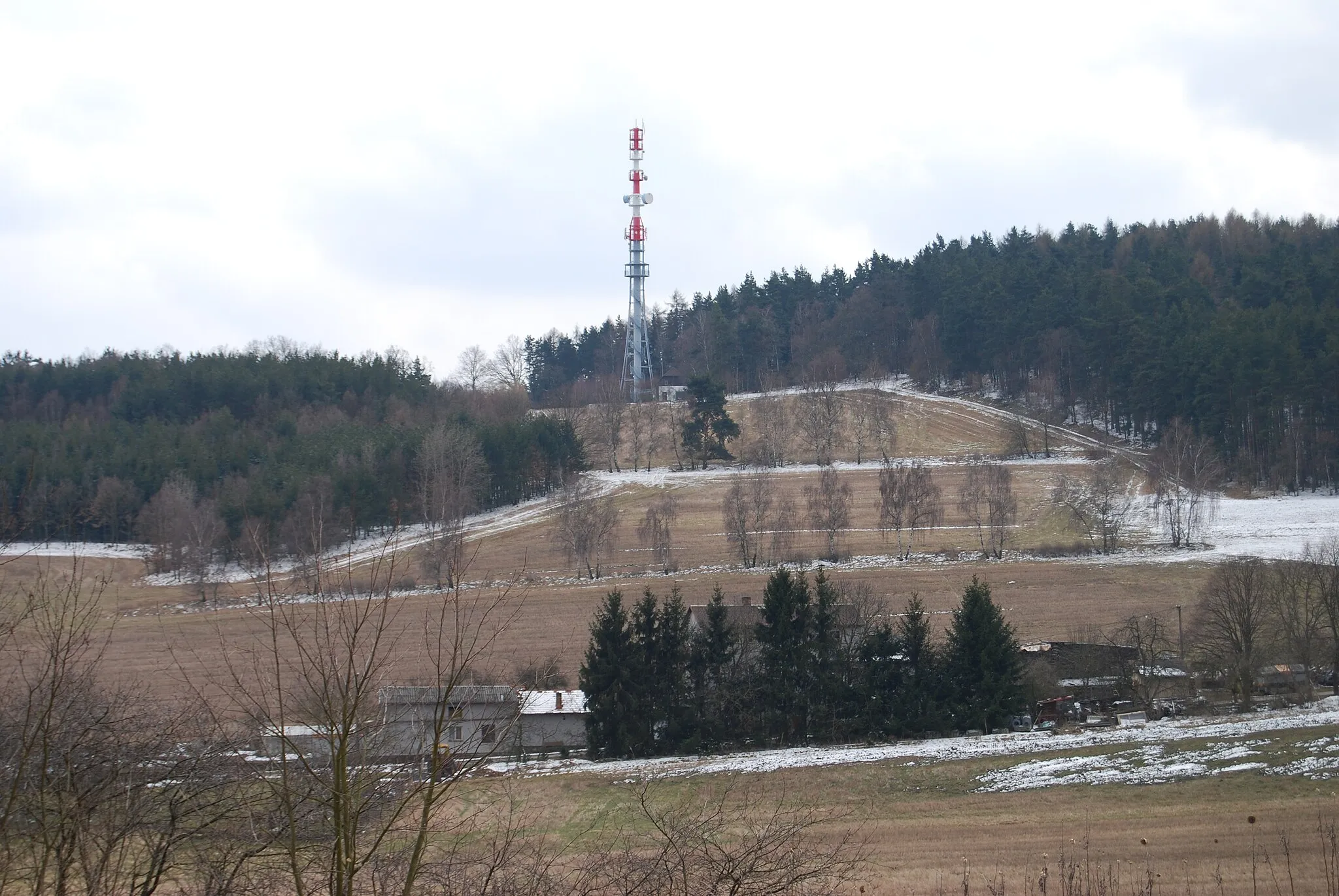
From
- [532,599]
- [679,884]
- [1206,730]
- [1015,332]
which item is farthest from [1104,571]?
[1015,332]

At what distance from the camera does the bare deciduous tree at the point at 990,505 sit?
50875 mm

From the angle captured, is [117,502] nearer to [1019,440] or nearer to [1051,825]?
[1051,825]

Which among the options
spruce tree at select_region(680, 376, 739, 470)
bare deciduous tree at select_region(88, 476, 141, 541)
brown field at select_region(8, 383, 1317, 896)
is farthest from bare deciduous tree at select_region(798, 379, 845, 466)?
bare deciduous tree at select_region(88, 476, 141, 541)

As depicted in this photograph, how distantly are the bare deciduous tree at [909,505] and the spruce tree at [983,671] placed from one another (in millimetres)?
22121

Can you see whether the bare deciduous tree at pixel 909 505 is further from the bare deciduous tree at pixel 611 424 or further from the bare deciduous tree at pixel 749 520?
the bare deciduous tree at pixel 611 424

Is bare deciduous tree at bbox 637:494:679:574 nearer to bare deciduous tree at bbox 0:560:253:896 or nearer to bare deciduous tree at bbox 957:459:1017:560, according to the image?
bare deciduous tree at bbox 957:459:1017:560

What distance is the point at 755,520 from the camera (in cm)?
5253

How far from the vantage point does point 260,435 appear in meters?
75.4

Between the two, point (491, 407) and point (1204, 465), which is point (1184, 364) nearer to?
point (1204, 465)

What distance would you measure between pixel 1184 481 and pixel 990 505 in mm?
13267

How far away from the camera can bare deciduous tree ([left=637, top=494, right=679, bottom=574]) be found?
50.4 metres

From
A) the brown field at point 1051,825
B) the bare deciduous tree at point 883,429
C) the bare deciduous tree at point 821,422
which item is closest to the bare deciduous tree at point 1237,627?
the brown field at point 1051,825

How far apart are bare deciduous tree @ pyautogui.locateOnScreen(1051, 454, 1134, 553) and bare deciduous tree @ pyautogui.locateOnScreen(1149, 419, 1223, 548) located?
75.8 inches

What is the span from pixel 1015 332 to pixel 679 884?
88.0 m
